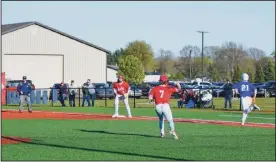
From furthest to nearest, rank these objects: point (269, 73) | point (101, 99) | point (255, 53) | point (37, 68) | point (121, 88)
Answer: point (255, 53) → point (269, 73) → point (37, 68) → point (101, 99) → point (121, 88)

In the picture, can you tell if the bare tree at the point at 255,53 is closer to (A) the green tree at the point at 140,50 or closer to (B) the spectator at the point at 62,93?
(A) the green tree at the point at 140,50

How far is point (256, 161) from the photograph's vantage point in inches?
442

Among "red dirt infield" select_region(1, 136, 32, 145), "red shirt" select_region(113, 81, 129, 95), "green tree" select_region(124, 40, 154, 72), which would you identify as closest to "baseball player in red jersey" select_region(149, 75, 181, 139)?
"red dirt infield" select_region(1, 136, 32, 145)

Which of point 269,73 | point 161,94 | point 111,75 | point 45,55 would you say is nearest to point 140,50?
point 111,75

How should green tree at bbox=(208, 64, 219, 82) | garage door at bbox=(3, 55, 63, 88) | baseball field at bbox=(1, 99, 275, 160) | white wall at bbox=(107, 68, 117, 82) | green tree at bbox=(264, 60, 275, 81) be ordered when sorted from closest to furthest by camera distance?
1. baseball field at bbox=(1, 99, 275, 160)
2. garage door at bbox=(3, 55, 63, 88)
3. green tree at bbox=(264, 60, 275, 81)
4. white wall at bbox=(107, 68, 117, 82)
5. green tree at bbox=(208, 64, 219, 82)

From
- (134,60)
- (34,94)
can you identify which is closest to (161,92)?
(34,94)

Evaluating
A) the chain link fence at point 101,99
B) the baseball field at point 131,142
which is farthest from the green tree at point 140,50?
the baseball field at point 131,142

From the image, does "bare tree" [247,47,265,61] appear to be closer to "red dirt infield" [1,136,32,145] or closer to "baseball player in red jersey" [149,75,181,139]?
"baseball player in red jersey" [149,75,181,139]

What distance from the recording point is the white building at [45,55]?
58156mm

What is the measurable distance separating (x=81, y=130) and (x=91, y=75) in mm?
45782

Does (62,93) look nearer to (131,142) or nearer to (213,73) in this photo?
(131,142)

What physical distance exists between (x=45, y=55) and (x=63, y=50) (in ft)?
7.89

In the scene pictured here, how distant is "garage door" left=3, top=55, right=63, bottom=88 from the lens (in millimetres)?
58031

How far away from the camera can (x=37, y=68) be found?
5969 centimetres
